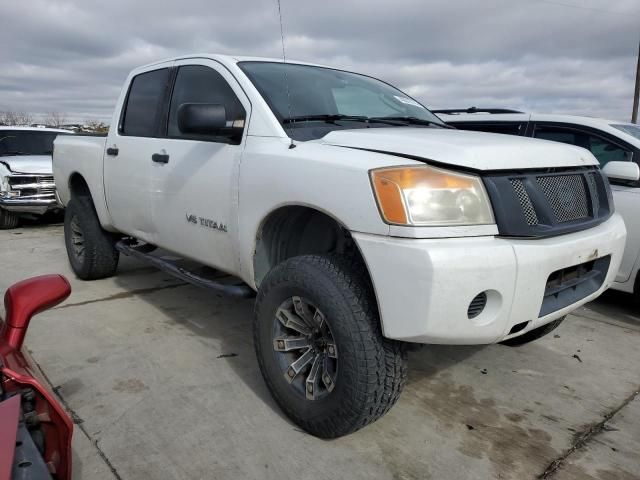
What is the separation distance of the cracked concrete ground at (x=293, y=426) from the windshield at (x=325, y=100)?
1.51 meters

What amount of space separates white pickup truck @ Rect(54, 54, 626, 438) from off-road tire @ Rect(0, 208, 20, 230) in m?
6.29

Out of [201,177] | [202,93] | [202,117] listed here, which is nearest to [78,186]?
[202,93]

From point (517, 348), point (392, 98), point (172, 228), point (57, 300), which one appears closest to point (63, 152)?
point (172, 228)

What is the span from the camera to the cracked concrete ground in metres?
2.24

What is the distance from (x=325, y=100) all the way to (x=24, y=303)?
2031 mm

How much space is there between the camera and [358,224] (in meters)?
2.07

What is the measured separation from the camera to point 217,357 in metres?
3.29

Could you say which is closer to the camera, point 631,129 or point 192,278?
point 192,278

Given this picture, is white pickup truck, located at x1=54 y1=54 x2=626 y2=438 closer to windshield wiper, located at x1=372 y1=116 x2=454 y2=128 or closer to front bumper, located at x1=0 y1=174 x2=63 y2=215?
windshield wiper, located at x1=372 y1=116 x2=454 y2=128

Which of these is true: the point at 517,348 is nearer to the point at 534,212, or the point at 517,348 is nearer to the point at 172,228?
the point at 534,212

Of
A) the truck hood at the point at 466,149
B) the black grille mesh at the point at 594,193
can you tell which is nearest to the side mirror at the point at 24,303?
the truck hood at the point at 466,149

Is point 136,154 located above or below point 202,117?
below

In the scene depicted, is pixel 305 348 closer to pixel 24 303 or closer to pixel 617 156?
pixel 24 303

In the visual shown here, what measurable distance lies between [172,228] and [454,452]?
2.21 meters
